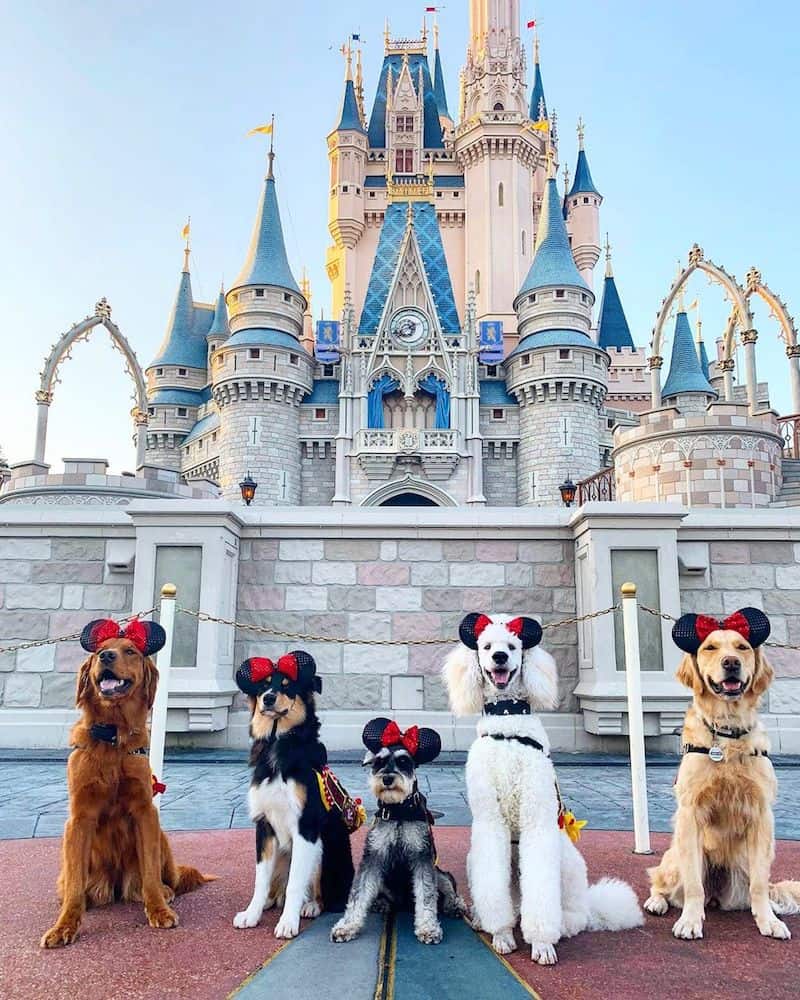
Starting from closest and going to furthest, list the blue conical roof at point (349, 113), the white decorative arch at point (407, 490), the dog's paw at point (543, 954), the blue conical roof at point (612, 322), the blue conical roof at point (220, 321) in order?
1. the dog's paw at point (543, 954)
2. the white decorative arch at point (407, 490)
3. the blue conical roof at point (220, 321)
4. the blue conical roof at point (349, 113)
5. the blue conical roof at point (612, 322)

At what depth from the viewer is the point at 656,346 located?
1700 centimetres

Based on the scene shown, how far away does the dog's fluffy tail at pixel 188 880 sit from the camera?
3162mm

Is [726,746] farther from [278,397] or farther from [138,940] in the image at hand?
[278,397]

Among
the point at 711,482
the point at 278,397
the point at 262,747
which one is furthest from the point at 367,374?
the point at 262,747

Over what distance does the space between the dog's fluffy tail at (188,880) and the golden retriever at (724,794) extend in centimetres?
192

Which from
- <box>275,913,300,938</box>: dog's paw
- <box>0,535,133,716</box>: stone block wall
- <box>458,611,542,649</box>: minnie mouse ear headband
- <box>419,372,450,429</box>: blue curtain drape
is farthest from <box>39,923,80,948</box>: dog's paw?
<box>419,372,450,429</box>: blue curtain drape

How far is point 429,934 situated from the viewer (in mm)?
2664

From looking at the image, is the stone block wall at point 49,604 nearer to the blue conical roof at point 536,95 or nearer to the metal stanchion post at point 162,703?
the metal stanchion post at point 162,703

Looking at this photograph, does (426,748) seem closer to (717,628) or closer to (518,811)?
(518,811)

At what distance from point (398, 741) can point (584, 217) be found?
49.0 m

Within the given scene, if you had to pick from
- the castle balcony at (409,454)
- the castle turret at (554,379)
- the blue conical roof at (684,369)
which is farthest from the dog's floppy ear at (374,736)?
the castle balcony at (409,454)

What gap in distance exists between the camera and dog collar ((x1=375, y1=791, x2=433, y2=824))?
9.29ft

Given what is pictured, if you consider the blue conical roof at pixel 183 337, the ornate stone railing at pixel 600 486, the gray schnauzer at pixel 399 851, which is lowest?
the gray schnauzer at pixel 399 851

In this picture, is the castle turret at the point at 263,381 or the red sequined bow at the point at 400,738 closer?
the red sequined bow at the point at 400,738
